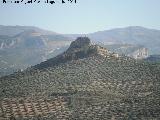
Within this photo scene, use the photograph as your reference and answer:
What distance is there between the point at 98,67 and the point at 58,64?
1525 centimetres

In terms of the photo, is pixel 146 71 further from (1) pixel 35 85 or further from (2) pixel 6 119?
(2) pixel 6 119

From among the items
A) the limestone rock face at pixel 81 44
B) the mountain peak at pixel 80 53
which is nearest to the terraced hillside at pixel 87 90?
the mountain peak at pixel 80 53

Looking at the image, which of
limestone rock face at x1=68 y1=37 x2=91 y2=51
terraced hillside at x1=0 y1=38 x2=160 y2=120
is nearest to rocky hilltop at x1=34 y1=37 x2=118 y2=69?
terraced hillside at x1=0 y1=38 x2=160 y2=120

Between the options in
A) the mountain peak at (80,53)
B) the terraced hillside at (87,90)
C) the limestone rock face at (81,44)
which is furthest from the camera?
the limestone rock face at (81,44)

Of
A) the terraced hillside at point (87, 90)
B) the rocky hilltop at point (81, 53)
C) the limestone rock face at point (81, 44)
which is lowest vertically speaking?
the terraced hillside at point (87, 90)

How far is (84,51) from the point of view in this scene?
98688mm

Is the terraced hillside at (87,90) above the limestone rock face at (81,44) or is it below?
below

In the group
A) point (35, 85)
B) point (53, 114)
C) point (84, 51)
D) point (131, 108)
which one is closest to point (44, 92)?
point (35, 85)

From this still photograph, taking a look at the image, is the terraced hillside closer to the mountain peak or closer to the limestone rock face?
the mountain peak

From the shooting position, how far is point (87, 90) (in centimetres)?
7094

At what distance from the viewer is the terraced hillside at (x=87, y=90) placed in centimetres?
5616

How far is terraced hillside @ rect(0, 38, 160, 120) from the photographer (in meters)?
56.2

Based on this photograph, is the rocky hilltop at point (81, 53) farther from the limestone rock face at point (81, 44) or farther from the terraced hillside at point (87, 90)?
the limestone rock face at point (81, 44)

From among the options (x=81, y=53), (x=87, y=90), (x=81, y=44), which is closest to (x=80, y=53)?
(x=81, y=53)
